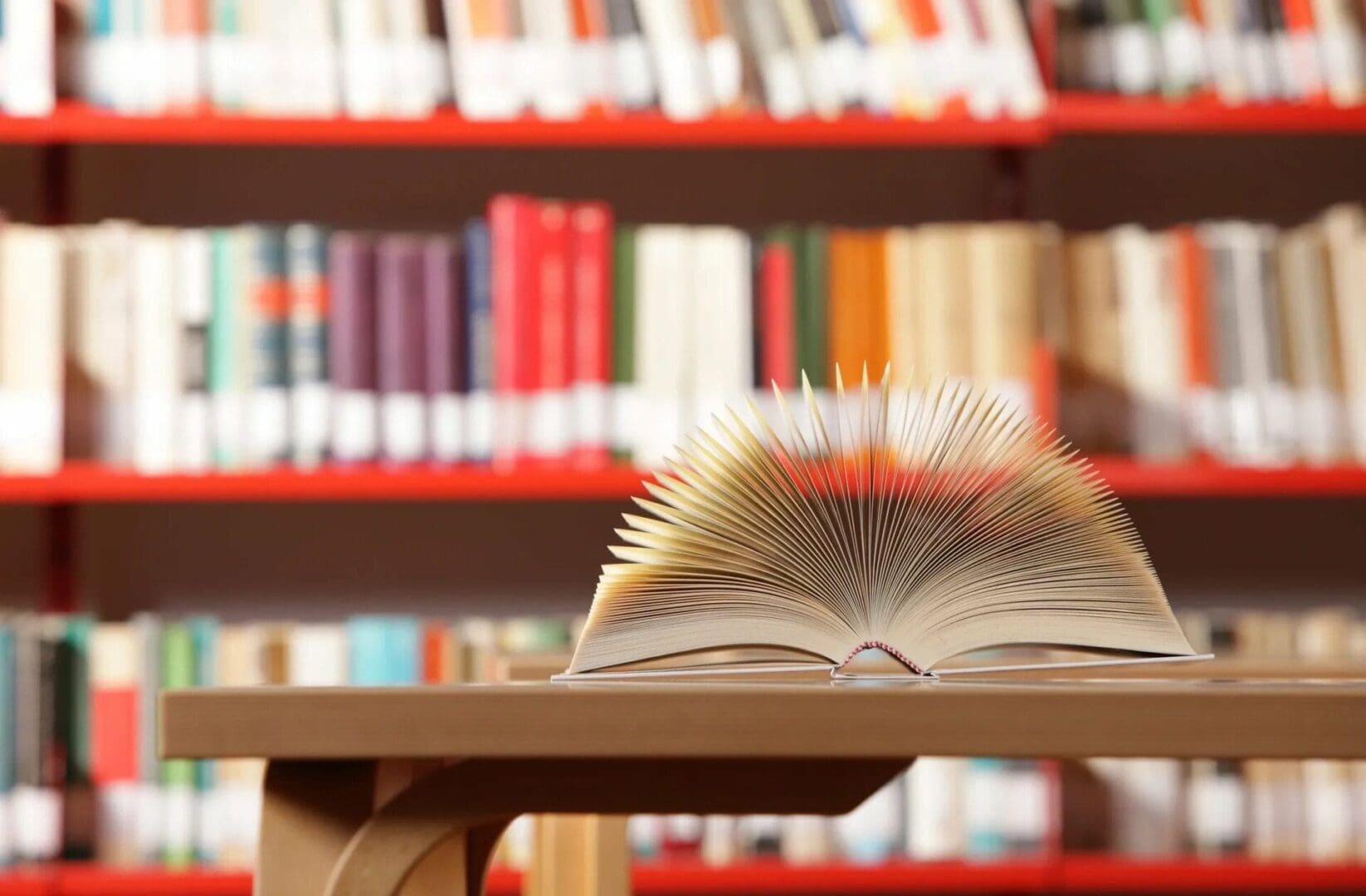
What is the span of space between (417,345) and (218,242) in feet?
0.82

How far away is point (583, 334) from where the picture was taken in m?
1.76

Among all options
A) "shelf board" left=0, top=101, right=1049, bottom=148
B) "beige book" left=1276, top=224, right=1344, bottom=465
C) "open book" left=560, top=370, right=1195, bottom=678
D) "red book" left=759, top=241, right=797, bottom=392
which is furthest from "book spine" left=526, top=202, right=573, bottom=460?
"open book" left=560, top=370, right=1195, bottom=678

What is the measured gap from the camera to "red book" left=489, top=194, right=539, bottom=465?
5.75ft

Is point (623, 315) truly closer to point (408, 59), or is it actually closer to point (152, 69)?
point (408, 59)

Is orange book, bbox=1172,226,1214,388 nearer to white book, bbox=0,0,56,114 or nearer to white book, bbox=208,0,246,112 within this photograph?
white book, bbox=208,0,246,112

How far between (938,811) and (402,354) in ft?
Result: 2.62

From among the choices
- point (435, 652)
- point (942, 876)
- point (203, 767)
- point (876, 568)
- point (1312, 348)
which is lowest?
point (942, 876)

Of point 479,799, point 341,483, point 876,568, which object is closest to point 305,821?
point 479,799

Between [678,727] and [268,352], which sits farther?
[268,352]

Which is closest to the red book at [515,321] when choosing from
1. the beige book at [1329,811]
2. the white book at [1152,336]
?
the white book at [1152,336]

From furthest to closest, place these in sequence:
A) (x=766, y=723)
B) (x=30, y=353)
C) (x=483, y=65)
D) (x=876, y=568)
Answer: (x=483, y=65) < (x=30, y=353) < (x=876, y=568) < (x=766, y=723)

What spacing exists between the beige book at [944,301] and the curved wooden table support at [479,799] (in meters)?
1.31

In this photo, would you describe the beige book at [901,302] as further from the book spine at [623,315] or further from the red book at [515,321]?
the red book at [515,321]

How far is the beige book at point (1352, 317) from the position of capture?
71.5 inches
